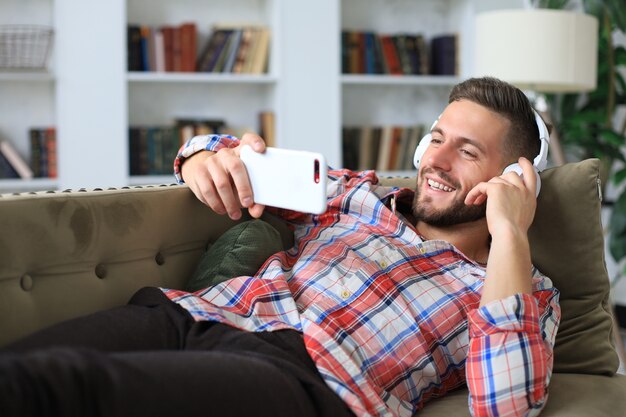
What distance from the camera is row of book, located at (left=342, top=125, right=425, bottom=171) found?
4293 mm

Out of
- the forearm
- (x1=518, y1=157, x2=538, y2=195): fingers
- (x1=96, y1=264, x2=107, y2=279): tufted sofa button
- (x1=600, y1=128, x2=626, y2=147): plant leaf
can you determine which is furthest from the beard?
(x1=600, y1=128, x2=626, y2=147): plant leaf

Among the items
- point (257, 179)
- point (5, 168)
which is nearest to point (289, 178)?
point (257, 179)

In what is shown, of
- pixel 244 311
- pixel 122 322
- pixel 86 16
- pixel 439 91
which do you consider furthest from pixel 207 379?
pixel 439 91

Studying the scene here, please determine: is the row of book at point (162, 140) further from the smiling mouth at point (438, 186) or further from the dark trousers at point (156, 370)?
the dark trousers at point (156, 370)

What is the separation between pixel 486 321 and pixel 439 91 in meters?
3.35

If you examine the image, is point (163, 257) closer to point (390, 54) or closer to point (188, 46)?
point (188, 46)

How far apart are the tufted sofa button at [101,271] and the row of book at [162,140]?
255 cm

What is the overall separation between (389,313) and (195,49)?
9.29 ft

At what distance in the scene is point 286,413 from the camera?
44.5 inches

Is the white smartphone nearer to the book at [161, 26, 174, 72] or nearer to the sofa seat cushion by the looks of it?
the sofa seat cushion

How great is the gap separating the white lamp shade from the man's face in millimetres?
1567

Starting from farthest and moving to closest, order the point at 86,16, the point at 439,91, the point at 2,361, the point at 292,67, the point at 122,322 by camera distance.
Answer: the point at 439,91 → the point at 292,67 → the point at 86,16 → the point at 122,322 → the point at 2,361

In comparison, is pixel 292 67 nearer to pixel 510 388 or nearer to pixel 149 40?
pixel 149 40

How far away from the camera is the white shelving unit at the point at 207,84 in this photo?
3.79m
